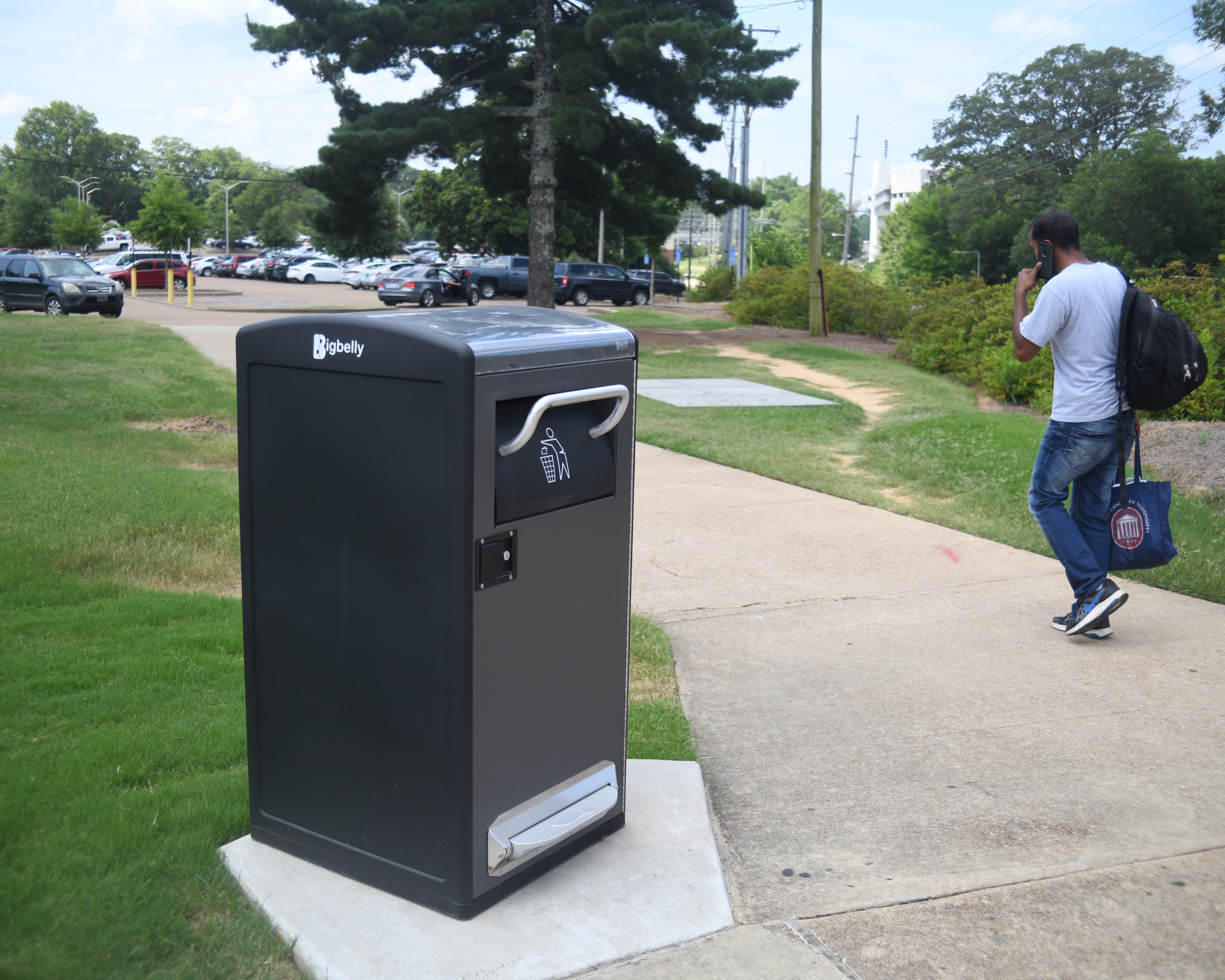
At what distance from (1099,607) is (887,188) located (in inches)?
7654

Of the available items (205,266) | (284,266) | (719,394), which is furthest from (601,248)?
(719,394)

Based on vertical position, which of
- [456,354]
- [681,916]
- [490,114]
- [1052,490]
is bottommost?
[681,916]

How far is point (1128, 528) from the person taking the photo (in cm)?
466

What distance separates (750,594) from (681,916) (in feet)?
10.3

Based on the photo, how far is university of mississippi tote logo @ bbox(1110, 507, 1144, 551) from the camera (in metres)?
4.65

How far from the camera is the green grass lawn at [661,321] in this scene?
29.9 meters

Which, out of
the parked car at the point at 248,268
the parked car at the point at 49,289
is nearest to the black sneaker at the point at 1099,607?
the parked car at the point at 49,289

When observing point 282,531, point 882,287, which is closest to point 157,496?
point 282,531

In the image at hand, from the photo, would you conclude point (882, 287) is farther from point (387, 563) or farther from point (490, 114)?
point (387, 563)

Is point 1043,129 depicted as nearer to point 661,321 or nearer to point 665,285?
point 665,285

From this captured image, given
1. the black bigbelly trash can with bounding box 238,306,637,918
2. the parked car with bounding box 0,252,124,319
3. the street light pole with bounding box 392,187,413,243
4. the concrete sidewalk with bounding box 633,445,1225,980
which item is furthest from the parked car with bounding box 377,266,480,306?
the street light pole with bounding box 392,187,413,243

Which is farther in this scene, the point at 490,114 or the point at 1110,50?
the point at 1110,50

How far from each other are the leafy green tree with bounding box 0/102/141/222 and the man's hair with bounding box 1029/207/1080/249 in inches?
5209

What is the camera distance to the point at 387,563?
95.3 inches
